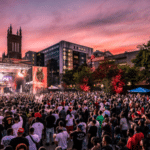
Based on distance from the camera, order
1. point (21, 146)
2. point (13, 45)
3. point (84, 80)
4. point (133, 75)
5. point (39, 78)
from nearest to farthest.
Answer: point (21, 146) → point (133, 75) → point (39, 78) → point (84, 80) → point (13, 45)

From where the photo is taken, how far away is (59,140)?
506 cm

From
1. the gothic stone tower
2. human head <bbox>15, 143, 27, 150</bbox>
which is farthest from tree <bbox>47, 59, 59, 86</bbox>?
human head <bbox>15, 143, 27, 150</bbox>

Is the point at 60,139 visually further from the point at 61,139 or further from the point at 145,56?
the point at 145,56

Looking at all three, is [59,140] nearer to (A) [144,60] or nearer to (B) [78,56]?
(A) [144,60]

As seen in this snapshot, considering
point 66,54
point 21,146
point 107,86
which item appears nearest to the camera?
point 21,146

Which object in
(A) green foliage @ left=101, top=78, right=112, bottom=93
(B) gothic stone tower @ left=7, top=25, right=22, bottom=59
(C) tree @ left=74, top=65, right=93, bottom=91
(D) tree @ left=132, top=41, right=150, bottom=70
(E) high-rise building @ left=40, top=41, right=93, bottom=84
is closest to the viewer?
(A) green foliage @ left=101, top=78, right=112, bottom=93

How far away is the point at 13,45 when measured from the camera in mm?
55500

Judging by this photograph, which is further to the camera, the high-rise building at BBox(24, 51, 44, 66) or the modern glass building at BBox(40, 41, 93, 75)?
the high-rise building at BBox(24, 51, 44, 66)

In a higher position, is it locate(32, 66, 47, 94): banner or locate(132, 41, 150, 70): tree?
locate(132, 41, 150, 70): tree

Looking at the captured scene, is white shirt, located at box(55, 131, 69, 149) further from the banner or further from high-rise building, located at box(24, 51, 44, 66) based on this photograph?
high-rise building, located at box(24, 51, 44, 66)

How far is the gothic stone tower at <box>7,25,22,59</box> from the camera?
179 feet

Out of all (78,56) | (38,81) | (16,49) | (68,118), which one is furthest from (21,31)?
(68,118)

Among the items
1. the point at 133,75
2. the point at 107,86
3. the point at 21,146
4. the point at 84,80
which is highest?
the point at 133,75

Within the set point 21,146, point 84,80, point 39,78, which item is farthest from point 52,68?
point 21,146
